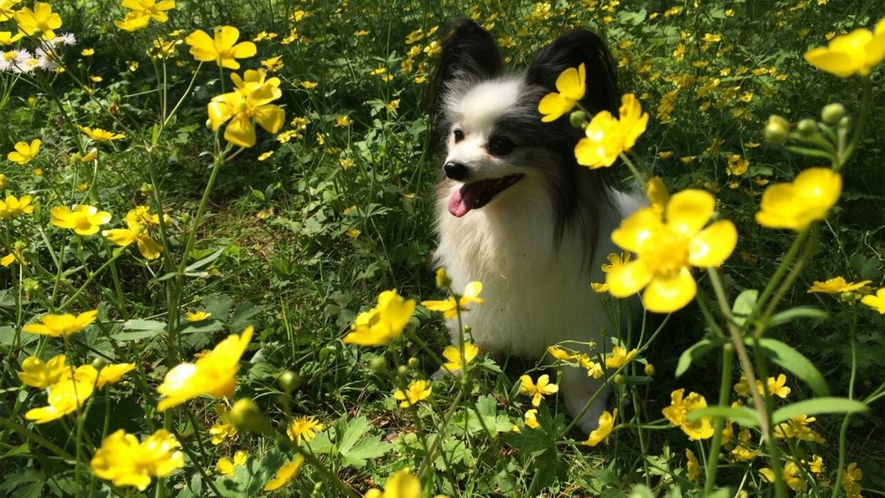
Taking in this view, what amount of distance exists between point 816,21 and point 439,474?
121 inches

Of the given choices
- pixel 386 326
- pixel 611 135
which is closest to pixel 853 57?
pixel 611 135

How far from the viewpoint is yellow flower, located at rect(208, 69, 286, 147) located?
86cm

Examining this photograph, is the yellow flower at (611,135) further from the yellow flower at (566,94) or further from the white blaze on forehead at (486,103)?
the white blaze on forehead at (486,103)

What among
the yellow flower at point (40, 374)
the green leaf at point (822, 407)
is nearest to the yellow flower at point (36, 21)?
the yellow flower at point (40, 374)

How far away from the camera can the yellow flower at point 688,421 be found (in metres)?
1.04

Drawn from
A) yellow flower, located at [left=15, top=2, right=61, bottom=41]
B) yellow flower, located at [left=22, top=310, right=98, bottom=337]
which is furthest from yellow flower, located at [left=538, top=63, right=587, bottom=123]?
yellow flower, located at [left=15, top=2, right=61, bottom=41]

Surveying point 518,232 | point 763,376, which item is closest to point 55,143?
point 518,232

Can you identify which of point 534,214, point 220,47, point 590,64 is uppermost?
point 220,47

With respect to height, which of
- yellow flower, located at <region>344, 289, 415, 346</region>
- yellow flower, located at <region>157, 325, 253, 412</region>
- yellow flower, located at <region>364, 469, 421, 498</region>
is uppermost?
yellow flower, located at <region>157, 325, 253, 412</region>

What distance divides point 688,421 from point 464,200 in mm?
1284

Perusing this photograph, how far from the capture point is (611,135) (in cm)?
70

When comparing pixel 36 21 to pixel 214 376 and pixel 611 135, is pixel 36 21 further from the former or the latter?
pixel 611 135

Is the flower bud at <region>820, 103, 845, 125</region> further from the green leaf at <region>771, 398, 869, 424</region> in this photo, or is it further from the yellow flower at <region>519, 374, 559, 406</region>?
the yellow flower at <region>519, 374, 559, 406</region>

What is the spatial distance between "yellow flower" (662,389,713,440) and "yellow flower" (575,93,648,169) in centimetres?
53
